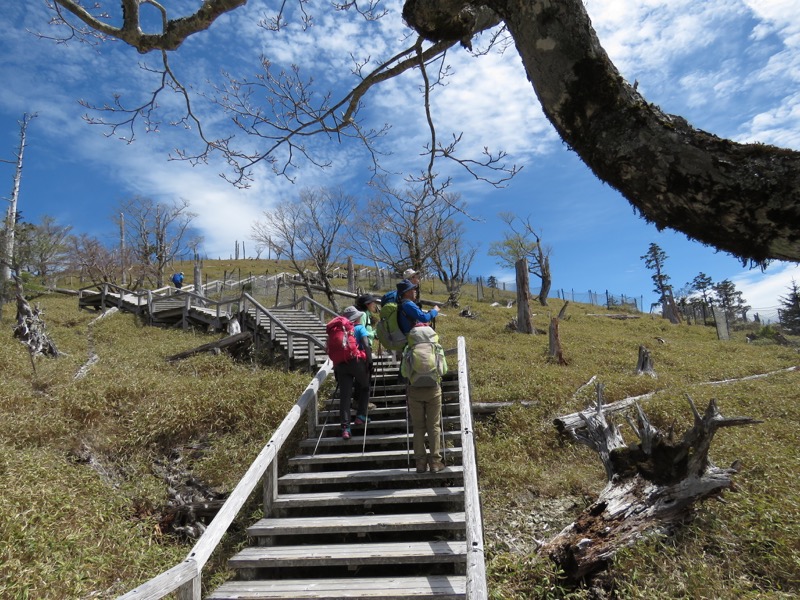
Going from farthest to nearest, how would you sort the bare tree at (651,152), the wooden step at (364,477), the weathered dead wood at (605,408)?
the weathered dead wood at (605,408) < the wooden step at (364,477) < the bare tree at (651,152)

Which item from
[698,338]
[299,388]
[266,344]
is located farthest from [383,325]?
[698,338]

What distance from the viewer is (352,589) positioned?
436 cm

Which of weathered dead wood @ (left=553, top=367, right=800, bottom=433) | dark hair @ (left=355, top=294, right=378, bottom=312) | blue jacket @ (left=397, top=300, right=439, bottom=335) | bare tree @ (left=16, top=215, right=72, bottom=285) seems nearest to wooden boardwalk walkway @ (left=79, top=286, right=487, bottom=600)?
blue jacket @ (left=397, top=300, right=439, bottom=335)

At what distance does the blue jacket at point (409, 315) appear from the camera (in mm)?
6328

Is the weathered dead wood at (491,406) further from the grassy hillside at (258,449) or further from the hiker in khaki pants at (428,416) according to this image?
the hiker in khaki pants at (428,416)

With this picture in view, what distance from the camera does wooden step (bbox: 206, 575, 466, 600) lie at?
13.8 feet

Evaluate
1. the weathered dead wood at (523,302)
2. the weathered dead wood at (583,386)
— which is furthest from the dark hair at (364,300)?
the weathered dead wood at (523,302)

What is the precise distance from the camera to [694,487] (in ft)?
16.7

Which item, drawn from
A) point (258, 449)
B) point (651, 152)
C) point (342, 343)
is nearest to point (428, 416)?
point (342, 343)

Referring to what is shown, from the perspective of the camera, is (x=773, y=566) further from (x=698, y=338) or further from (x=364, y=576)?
(x=698, y=338)

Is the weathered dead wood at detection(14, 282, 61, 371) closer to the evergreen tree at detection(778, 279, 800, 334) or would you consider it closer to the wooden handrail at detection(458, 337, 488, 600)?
the wooden handrail at detection(458, 337, 488, 600)

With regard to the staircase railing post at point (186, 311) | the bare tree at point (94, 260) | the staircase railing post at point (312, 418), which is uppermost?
the bare tree at point (94, 260)

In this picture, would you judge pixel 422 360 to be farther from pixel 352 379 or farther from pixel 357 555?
pixel 357 555

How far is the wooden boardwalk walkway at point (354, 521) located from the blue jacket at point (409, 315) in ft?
3.71
